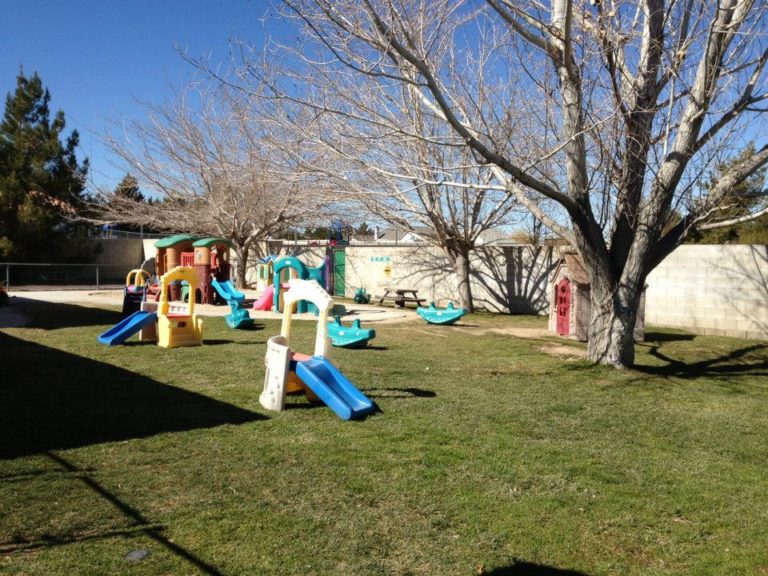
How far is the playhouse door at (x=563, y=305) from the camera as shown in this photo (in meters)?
13.5

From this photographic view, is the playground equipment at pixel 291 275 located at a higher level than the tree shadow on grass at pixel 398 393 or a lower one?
higher

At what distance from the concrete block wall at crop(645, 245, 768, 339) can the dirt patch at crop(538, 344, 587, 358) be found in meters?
4.53

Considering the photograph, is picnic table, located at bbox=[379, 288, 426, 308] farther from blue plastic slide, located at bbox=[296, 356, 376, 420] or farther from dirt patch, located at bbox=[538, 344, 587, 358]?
blue plastic slide, located at bbox=[296, 356, 376, 420]

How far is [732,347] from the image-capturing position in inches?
496

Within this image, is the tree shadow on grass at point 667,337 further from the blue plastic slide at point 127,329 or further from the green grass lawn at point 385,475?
the blue plastic slide at point 127,329

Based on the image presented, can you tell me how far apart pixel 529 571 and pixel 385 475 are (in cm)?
159

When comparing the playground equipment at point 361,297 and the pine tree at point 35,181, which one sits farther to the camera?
the pine tree at point 35,181

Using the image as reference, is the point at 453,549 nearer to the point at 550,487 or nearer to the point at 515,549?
the point at 515,549

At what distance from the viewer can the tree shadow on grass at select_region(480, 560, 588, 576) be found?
3.40m

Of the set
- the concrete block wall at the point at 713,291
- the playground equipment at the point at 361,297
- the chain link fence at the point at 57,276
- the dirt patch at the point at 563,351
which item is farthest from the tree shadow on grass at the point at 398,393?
the chain link fence at the point at 57,276

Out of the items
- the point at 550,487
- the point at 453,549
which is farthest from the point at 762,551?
the point at 453,549

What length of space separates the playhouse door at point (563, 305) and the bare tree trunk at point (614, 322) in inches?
147

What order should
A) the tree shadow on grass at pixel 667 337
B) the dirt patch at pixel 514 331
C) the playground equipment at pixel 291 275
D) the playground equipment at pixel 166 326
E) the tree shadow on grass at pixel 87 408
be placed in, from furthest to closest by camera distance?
the playground equipment at pixel 291 275, the dirt patch at pixel 514 331, the tree shadow on grass at pixel 667 337, the playground equipment at pixel 166 326, the tree shadow on grass at pixel 87 408

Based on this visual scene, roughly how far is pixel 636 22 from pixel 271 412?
7.12 metres
